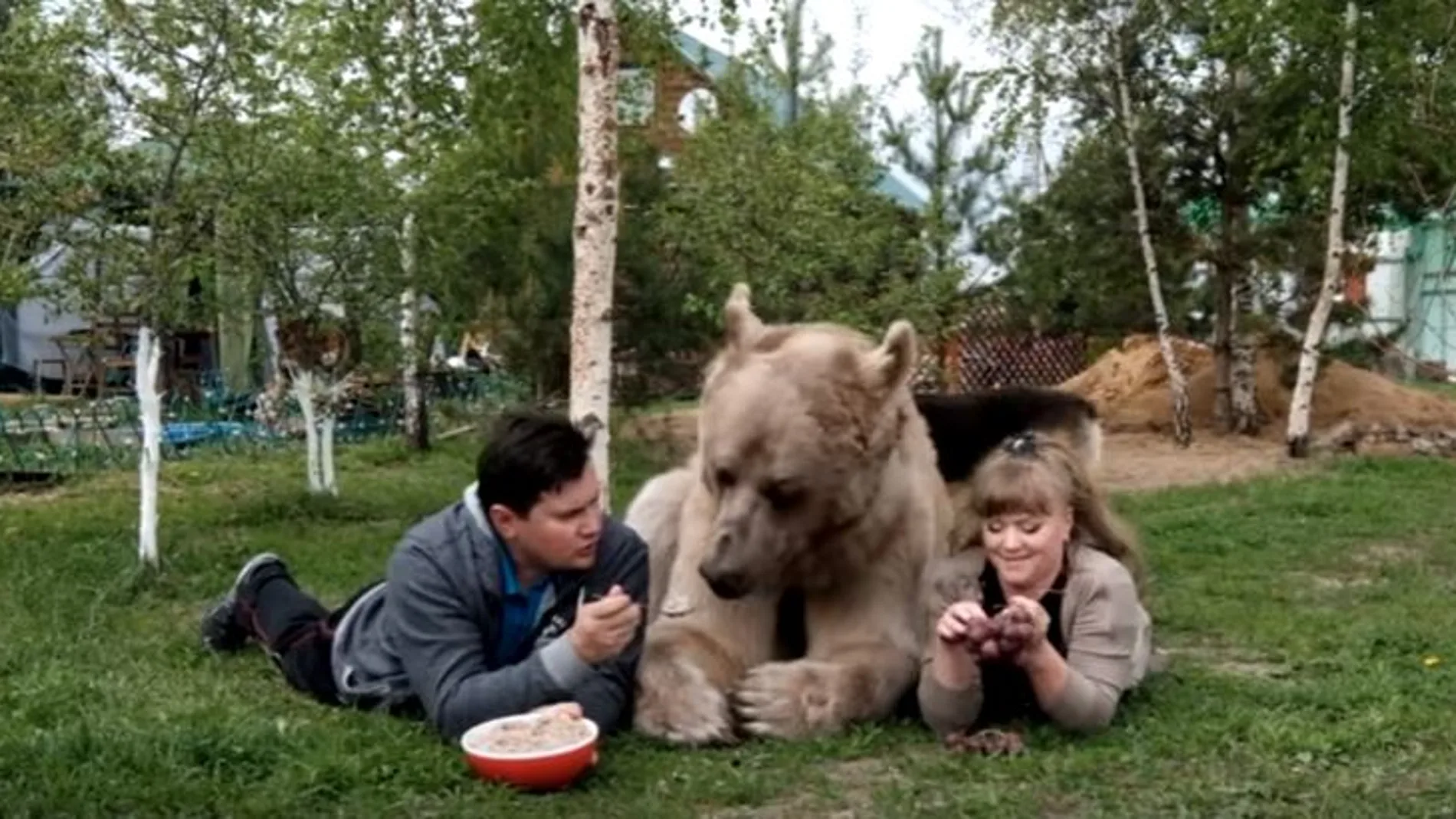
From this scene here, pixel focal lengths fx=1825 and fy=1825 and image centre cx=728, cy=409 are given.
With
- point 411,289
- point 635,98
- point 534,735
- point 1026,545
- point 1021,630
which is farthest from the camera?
point 635,98

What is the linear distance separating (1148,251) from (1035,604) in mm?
13315

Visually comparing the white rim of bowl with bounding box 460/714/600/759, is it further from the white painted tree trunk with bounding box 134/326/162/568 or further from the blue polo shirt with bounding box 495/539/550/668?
the white painted tree trunk with bounding box 134/326/162/568

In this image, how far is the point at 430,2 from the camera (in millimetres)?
14180

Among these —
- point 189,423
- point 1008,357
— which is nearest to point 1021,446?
point 189,423

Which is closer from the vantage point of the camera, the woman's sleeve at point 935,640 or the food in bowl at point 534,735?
the food in bowl at point 534,735

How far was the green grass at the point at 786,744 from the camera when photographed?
4.33m

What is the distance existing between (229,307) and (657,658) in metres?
6.28

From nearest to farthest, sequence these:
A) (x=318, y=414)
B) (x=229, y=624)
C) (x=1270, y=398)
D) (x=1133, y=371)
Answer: (x=229, y=624) < (x=318, y=414) < (x=1270, y=398) < (x=1133, y=371)

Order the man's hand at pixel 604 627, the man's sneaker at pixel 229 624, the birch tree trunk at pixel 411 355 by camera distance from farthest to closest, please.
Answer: the birch tree trunk at pixel 411 355, the man's sneaker at pixel 229 624, the man's hand at pixel 604 627

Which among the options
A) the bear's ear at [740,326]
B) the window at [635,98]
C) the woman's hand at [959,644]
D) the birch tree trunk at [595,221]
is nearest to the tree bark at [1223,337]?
the window at [635,98]

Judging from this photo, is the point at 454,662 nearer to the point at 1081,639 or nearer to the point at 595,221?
the point at 1081,639

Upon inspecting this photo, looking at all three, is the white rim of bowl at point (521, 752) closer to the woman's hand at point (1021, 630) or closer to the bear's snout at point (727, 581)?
the bear's snout at point (727, 581)

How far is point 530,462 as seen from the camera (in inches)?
183

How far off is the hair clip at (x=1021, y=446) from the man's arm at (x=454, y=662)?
135 cm
